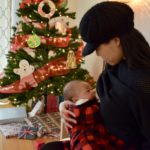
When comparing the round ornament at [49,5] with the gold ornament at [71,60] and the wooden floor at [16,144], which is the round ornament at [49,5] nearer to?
the gold ornament at [71,60]

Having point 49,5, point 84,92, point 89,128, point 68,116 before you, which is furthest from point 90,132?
point 49,5

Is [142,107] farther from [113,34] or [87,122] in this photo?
[87,122]

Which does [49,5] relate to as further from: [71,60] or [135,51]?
[135,51]

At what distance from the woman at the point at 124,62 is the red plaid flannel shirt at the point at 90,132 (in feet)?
0.54

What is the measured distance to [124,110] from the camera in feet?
3.92

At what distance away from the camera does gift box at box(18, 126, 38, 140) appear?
2.46m

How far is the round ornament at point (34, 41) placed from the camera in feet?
8.64

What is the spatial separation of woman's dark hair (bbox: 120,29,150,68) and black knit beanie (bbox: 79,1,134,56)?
3 cm

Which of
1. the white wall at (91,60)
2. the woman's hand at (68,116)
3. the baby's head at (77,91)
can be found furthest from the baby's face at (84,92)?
the white wall at (91,60)

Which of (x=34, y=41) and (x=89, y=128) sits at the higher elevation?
(x=34, y=41)

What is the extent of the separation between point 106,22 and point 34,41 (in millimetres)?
1596

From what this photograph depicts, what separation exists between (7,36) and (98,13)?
8.28 feet

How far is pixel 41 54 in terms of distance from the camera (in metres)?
2.71

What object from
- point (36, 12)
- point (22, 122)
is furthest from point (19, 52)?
point (22, 122)
